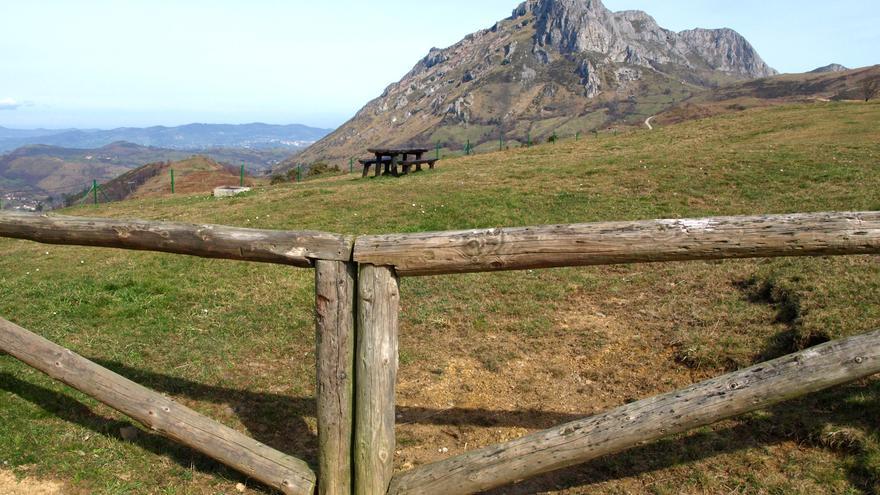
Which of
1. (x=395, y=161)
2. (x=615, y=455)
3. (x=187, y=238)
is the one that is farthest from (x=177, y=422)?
(x=395, y=161)

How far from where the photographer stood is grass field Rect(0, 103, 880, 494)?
4.54m

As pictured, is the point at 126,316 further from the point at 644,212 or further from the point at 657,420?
the point at 644,212

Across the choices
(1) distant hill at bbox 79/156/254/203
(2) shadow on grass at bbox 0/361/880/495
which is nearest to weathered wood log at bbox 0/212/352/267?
(2) shadow on grass at bbox 0/361/880/495

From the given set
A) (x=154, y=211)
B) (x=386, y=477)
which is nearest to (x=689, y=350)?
(x=386, y=477)

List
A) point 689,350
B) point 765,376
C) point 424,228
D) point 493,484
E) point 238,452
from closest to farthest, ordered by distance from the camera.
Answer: point 765,376 → point 493,484 → point 238,452 → point 689,350 → point 424,228

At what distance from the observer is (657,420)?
3682mm

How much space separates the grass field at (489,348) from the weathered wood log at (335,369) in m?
0.78

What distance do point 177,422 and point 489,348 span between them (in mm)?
3713

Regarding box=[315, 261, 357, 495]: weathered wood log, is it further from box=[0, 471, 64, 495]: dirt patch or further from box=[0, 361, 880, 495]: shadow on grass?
box=[0, 471, 64, 495]: dirt patch

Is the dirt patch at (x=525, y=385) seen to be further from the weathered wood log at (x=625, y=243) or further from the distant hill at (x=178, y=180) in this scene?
the distant hill at (x=178, y=180)

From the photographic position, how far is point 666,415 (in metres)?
3.69

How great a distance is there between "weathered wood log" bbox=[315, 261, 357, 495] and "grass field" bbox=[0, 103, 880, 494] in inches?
30.9

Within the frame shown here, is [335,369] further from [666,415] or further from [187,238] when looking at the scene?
[666,415]

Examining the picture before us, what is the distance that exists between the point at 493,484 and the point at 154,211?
57.0 ft
